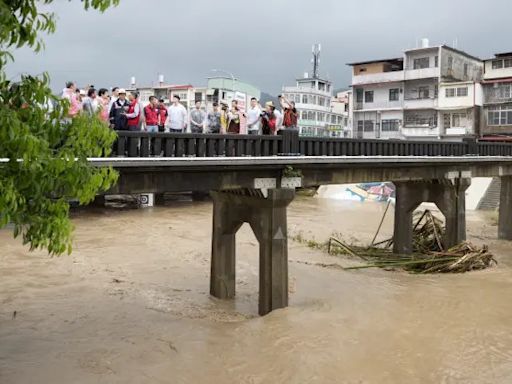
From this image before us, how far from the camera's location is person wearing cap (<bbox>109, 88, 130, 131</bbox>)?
11.2 m

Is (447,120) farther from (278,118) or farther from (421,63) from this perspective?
(278,118)

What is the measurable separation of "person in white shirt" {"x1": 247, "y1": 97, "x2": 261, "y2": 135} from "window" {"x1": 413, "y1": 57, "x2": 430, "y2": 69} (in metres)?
38.9

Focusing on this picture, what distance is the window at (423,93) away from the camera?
4867cm

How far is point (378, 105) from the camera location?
51.9 meters

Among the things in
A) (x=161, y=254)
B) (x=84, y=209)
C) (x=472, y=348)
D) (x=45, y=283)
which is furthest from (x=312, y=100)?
(x=472, y=348)

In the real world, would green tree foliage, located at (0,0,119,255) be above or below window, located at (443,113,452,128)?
below

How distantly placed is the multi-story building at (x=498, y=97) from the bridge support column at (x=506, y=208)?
20913 millimetres

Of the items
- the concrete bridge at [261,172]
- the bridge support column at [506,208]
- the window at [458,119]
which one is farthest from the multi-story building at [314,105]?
the concrete bridge at [261,172]

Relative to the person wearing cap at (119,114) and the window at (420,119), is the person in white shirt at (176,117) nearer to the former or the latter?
the person wearing cap at (119,114)

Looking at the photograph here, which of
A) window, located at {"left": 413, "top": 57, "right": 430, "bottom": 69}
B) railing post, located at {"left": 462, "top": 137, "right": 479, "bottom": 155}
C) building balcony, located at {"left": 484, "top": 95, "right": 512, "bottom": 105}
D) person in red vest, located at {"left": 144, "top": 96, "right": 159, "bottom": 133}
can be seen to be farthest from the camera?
window, located at {"left": 413, "top": 57, "right": 430, "bottom": 69}

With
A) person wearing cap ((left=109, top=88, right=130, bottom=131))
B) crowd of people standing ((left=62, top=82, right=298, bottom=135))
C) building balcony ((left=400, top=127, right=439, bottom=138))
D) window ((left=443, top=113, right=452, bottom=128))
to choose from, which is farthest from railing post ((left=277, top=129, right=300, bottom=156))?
window ((left=443, top=113, right=452, bottom=128))

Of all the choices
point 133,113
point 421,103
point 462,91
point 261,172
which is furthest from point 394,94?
point 133,113

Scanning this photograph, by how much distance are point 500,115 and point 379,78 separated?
11979mm

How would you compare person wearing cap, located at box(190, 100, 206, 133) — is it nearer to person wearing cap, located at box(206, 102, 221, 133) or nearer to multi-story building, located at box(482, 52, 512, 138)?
person wearing cap, located at box(206, 102, 221, 133)
